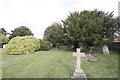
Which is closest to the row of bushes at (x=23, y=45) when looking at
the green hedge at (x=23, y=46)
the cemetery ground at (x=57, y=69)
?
the green hedge at (x=23, y=46)

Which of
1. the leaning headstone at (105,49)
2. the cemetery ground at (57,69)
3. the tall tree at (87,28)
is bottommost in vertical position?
the cemetery ground at (57,69)

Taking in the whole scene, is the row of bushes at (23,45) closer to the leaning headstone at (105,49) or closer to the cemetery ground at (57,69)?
the cemetery ground at (57,69)

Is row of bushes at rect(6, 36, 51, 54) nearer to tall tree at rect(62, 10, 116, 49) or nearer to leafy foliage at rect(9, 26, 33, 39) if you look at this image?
tall tree at rect(62, 10, 116, 49)

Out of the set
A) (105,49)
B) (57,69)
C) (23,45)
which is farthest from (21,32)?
(57,69)

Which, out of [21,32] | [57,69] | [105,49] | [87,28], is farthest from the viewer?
[21,32]

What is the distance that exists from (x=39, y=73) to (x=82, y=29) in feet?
27.7

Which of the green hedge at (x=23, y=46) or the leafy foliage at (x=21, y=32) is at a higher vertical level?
the leafy foliage at (x=21, y=32)

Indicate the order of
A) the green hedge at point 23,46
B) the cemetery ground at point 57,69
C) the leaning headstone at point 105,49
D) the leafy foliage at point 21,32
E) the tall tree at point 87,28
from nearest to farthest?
the cemetery ground at point 57,69, the tall tree at point 87,28, the leaning headstone at point 105,49, the green hedge at point 23,46, the leafy foliage at point 21,32

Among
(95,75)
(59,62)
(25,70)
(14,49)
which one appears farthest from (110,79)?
(14,49)

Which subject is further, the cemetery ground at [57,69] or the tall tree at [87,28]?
the tall tree at [87,28]

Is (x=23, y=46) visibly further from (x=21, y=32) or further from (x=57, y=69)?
(x=21, y=32)

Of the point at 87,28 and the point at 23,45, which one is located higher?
the point at 87,28

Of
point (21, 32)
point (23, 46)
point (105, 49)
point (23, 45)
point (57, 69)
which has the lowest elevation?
point (57, 69)

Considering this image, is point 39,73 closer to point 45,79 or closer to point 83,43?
point 45,79
